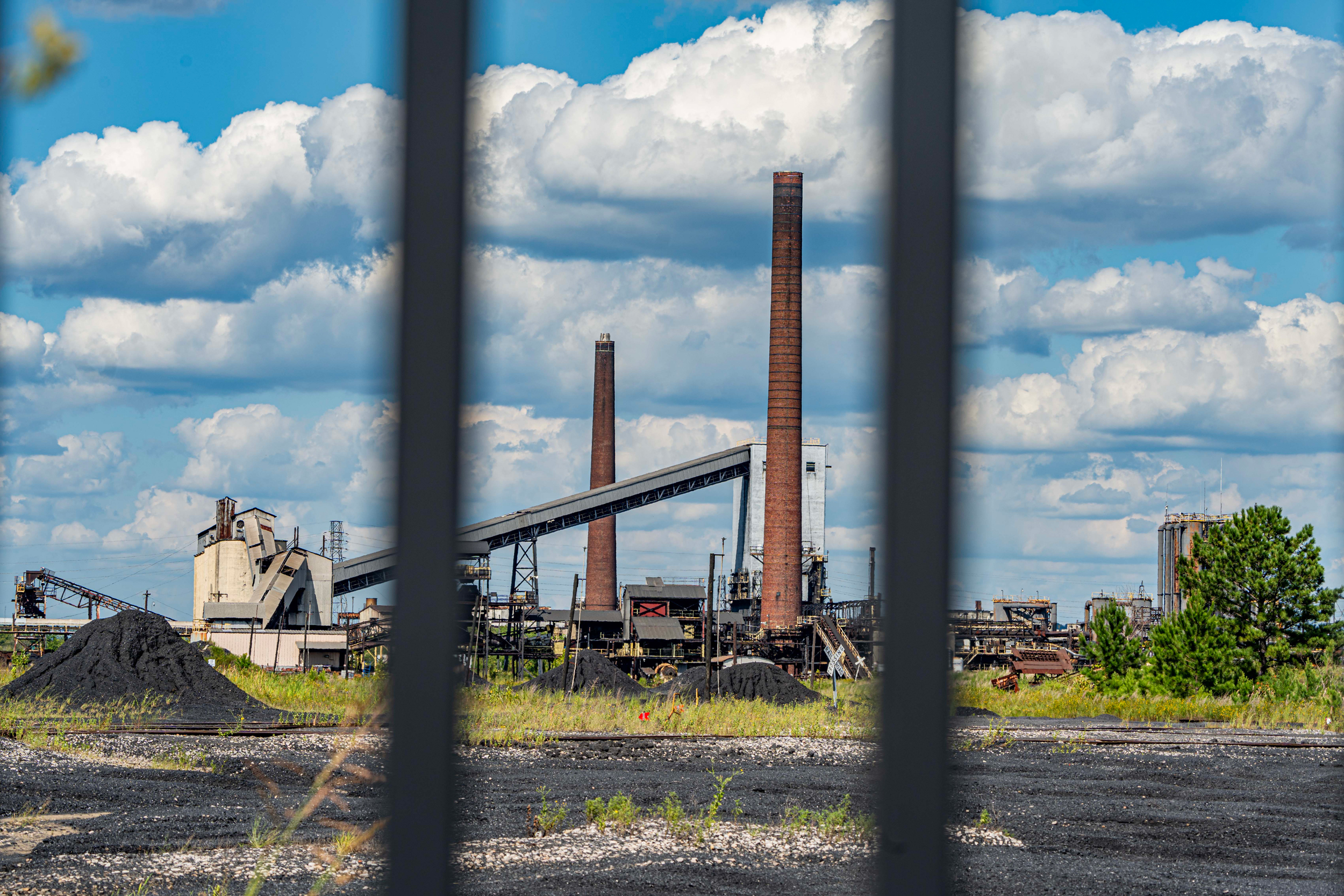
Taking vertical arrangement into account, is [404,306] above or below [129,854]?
above

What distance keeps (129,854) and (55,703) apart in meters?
14.7

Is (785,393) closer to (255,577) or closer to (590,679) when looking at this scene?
(590,679)

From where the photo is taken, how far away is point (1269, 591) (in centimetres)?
2883

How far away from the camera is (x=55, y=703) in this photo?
21828mm

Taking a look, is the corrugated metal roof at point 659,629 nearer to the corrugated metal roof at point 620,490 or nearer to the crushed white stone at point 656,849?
the corrugated metal roof at point 620,490

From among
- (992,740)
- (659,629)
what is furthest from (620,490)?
(992,740)

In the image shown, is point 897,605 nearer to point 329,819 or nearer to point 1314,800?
point 329,819

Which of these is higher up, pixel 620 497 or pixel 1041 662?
pixel 620 497

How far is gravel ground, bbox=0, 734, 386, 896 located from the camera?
334 inches

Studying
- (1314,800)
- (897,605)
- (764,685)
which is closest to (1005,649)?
(764,685)

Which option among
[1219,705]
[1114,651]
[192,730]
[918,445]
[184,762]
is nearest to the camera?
[918,445]

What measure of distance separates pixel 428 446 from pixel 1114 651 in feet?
111

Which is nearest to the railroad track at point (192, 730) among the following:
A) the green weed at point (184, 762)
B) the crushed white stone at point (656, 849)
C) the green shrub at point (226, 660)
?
the green weed at point (184, 762)

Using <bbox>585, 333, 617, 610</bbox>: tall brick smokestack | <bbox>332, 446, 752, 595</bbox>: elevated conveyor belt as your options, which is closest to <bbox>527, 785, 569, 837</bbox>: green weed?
<bbox>332, 446, 752, 595</bbox>: elevated conveyor belt
